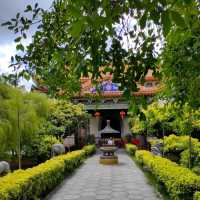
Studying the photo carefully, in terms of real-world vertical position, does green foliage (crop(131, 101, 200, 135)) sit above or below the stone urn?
above

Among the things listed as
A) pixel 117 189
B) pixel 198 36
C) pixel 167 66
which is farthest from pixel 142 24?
pixel 117 189

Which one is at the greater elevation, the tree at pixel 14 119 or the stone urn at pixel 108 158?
the tree at pixel 14 119

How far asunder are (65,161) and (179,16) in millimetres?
14068

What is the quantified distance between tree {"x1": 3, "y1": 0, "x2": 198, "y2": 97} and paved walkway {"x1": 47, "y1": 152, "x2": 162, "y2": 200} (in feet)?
19.1

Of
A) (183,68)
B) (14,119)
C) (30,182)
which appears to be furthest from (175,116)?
(14,119)

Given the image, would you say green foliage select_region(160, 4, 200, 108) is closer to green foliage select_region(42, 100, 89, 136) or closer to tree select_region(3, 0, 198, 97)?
tree select_region(3, 0, 198, 97)

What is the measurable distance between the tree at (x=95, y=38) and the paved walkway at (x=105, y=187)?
583cm

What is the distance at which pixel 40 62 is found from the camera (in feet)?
18.1

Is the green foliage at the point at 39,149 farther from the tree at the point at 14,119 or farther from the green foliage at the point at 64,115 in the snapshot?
the green foliage at the point at 64,115

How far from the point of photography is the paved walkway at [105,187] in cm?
1136

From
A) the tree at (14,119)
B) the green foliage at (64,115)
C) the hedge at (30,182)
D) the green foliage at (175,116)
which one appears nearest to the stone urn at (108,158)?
the green foliage at (175,116)

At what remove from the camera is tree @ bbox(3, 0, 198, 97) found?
2336 mm

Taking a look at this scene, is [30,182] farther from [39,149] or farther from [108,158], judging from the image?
[108,158]

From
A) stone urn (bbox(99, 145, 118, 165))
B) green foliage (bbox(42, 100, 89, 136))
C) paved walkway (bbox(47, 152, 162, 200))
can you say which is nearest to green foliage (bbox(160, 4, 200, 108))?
paved walkway (bbox(47, 152, 162, 200))
